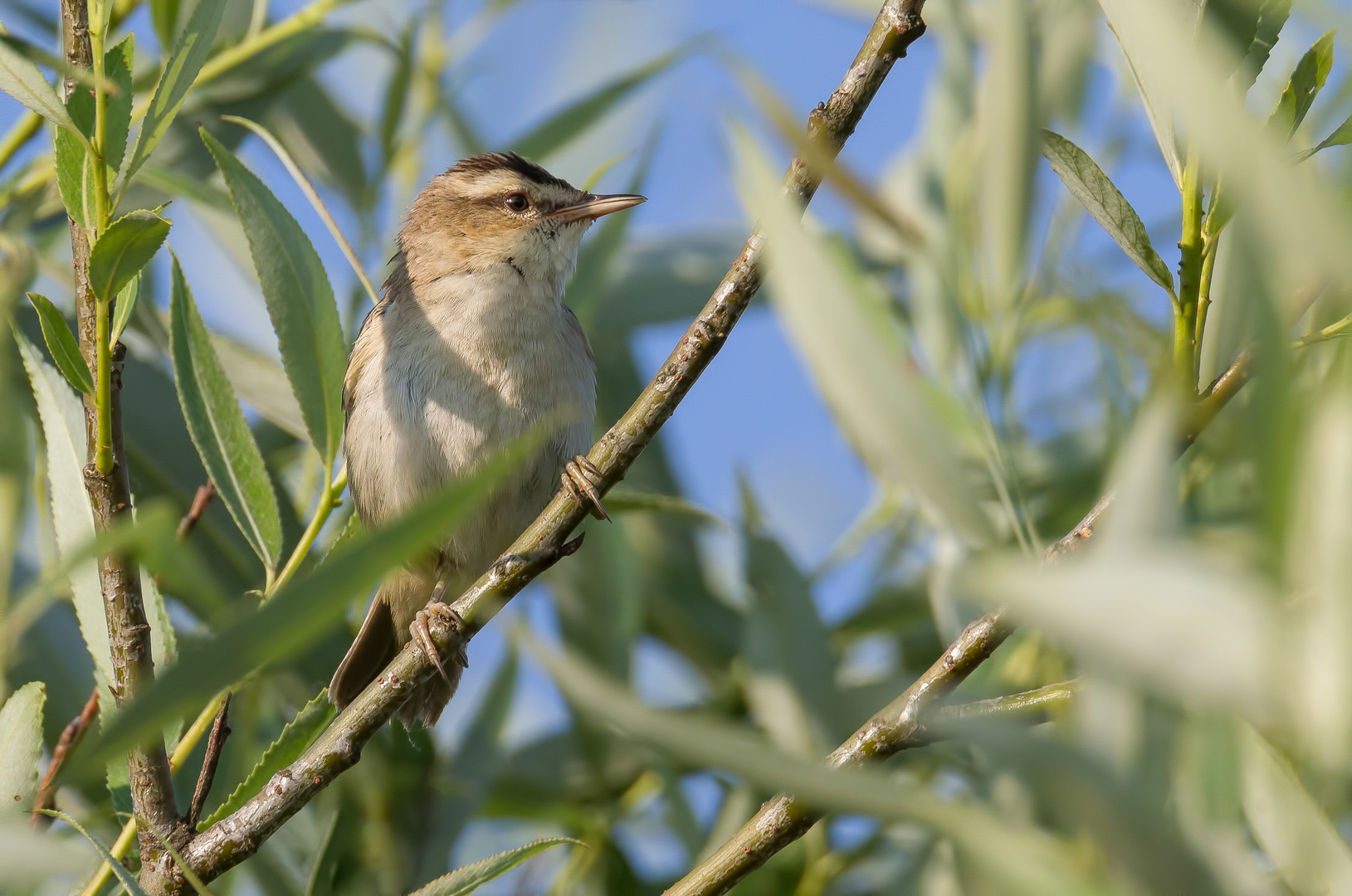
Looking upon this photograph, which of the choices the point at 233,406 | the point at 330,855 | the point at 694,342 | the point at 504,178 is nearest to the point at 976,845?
the point at 694,342

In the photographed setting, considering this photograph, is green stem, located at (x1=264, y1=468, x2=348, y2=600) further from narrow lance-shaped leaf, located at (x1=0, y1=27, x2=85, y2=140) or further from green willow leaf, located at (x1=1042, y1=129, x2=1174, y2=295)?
green willow leaf, located at (x1=1042, y1=129, x2=1174, y2=295)

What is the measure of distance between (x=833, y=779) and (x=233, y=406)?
172cm

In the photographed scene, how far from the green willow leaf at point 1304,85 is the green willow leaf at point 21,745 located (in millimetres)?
1728

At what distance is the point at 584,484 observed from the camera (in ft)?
7.06

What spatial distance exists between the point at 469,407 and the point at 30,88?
83.0 inches

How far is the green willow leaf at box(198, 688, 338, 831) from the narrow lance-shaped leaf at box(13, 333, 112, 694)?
338mm

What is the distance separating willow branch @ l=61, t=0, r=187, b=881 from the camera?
1730 millimetres

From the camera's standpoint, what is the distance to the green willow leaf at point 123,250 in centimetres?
160

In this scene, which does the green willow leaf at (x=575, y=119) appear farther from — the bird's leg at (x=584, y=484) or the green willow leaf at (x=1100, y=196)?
the green willow leaf at (x=1100, y=196)

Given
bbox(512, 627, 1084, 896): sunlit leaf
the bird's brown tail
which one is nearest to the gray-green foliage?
bbox(512, 627, 1084, 896): sunlit leaf

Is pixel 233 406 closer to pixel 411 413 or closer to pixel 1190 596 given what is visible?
pixel 411 413

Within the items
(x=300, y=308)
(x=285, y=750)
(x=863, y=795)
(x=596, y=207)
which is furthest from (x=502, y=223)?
(x=863, y=795)

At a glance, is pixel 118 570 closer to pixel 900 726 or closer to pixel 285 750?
pixel 285 750

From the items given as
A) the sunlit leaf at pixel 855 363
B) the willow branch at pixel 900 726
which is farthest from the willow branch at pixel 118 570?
the sunlit leaf at pixel 855 363
